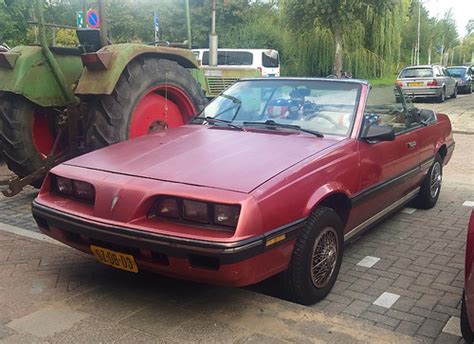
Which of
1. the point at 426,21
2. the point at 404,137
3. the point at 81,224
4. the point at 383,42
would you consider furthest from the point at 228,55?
the point at 426,21

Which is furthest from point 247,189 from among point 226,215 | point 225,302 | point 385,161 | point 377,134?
point 385,161

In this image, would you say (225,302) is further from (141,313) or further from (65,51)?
(65,51)

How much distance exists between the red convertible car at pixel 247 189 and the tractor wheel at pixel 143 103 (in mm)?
972

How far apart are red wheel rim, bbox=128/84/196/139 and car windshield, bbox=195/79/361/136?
1.01 m

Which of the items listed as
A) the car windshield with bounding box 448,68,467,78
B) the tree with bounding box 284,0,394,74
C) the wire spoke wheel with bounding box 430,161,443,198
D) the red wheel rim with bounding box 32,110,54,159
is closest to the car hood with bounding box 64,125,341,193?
the red wheel rim with bounding box 32,110,54,159

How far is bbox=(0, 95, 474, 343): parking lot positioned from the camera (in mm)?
3172

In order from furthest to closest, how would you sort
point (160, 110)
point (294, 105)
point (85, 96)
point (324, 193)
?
point (160, 110) < point (85, 96) < point (294, 105) < point (324, 193)

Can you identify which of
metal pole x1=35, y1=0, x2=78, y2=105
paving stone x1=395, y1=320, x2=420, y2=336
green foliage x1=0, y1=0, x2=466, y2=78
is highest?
green foliage x1=0, y1=0, x2=466, y2=78

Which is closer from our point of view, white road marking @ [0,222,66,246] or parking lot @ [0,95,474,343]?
parking lot @ [0,95,474,343]

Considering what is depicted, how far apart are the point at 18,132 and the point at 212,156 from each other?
302cm

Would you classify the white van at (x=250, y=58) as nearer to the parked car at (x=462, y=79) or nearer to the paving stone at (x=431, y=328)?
the parked car at (x=462, y=79)

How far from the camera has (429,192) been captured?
242 inches

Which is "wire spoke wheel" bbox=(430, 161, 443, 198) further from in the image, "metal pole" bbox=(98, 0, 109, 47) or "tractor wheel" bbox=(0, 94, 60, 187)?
"tractor wheel" bbox=(0, 94, 60, 187)

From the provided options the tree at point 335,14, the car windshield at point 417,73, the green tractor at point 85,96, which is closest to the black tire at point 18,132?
the green tractor at point 85,96
